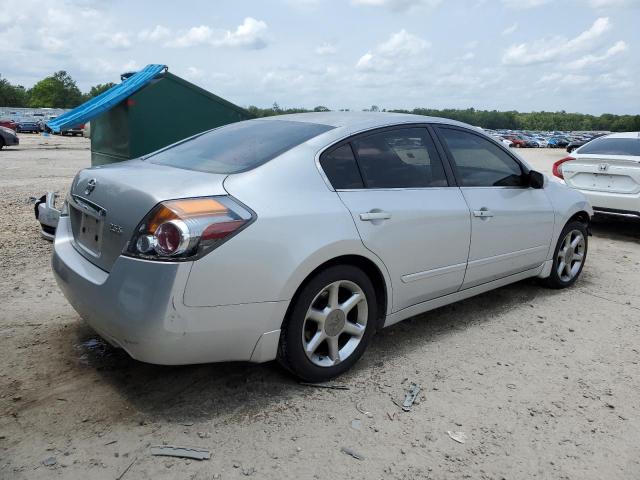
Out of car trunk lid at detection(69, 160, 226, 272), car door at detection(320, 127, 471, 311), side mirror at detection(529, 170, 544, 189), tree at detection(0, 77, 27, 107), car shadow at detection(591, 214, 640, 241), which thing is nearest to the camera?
car trunk lid at detection(69, 160, 226, 272)

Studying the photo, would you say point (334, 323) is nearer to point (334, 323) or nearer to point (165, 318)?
point (334, 323)

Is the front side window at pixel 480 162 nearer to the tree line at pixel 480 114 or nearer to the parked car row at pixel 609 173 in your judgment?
the parked car row at pixel 609 173

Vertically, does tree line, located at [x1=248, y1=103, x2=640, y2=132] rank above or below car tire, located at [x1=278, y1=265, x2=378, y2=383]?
above

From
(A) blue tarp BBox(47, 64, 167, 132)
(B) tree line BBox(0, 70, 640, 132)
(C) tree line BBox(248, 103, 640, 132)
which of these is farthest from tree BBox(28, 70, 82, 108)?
(A) blue tarp BBox(47, 64, 167, 132)

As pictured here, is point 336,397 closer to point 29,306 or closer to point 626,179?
point 29,306

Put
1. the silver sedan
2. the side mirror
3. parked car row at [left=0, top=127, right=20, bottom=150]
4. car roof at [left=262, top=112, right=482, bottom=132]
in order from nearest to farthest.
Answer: the silver sedan → car roof at [left=262, top=112, right=482, bottom=132] → the side mirror → parked car row at [left=0, top=127, right=20, bottom=150]

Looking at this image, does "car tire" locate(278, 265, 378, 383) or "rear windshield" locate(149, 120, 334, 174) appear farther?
"rear windshield" locate(149, 120, 334, 174)

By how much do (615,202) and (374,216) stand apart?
5.38 metres

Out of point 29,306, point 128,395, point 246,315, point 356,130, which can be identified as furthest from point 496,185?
point 29,306

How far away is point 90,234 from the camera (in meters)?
3.02

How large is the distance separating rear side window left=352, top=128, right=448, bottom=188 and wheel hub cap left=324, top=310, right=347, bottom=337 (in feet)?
2.55

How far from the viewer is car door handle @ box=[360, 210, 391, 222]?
3.17m

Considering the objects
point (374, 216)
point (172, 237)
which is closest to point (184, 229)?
point (172, 237)

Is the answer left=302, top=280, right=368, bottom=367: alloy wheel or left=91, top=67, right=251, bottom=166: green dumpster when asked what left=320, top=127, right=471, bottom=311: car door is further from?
left=91, top=67, right=251, bottom=166: green dumpster
